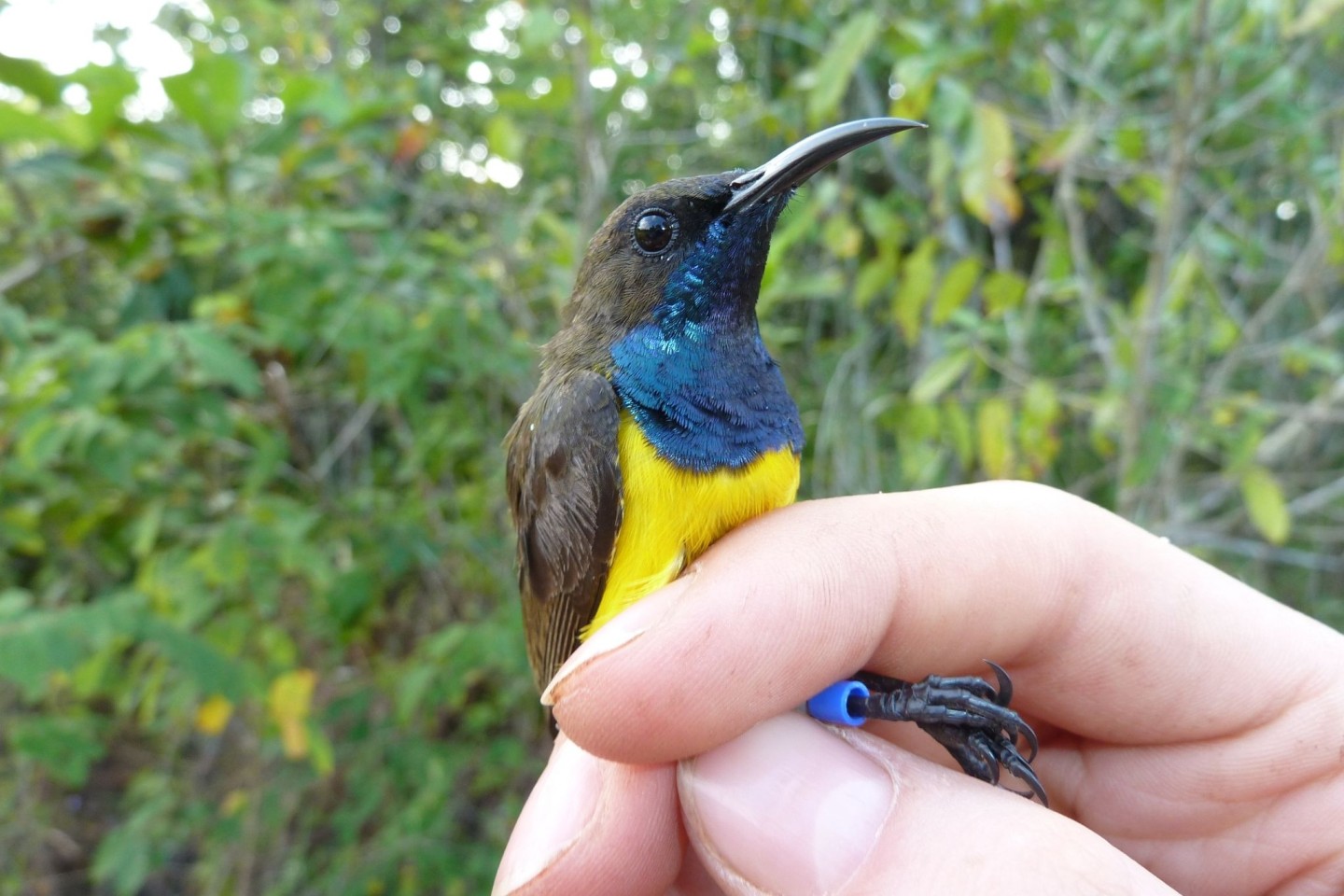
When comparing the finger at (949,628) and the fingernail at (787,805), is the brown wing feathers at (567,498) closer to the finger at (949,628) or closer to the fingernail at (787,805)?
the finger at (949,628)

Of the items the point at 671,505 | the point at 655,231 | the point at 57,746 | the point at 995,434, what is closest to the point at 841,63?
the point at 655,231

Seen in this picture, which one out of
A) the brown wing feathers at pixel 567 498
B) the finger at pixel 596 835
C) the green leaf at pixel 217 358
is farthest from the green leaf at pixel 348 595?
the finger at pixel 596 835

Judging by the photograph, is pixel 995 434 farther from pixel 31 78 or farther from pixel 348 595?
pixel 31 78

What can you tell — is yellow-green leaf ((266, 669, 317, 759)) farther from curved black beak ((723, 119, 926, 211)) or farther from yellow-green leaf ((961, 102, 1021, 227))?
yellow-green leaf ((961, 102, 1021, 227))

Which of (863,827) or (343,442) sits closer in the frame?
(863,827)

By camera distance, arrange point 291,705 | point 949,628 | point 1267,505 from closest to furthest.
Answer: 1. point 949,628
2. point 1267,505
3. point 291,705
